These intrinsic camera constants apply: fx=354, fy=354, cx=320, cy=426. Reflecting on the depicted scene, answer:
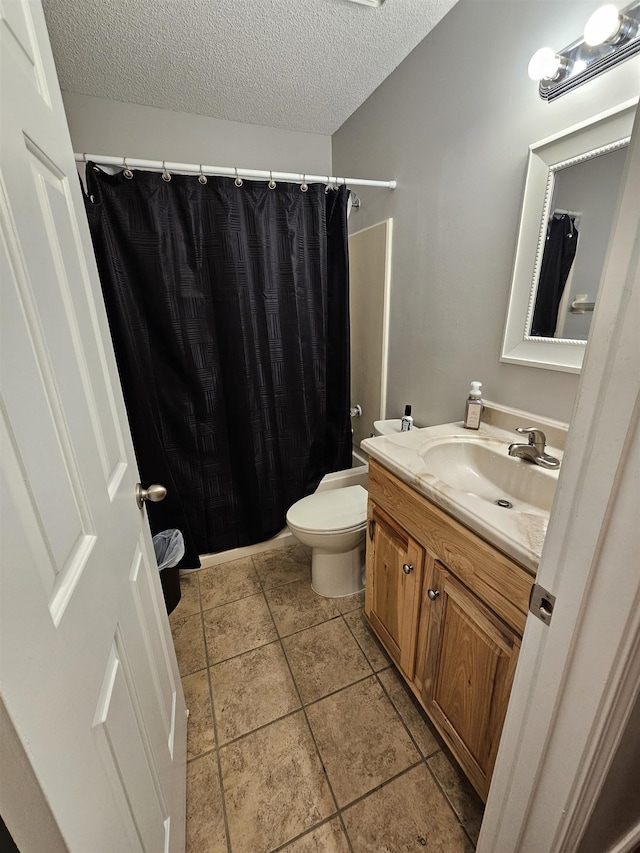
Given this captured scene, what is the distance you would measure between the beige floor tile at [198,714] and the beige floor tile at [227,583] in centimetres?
36

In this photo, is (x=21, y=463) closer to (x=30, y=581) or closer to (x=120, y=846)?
(x=30, y=581)

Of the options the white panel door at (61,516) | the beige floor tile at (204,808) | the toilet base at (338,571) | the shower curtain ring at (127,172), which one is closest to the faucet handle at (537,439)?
the toilet base at (338,571)

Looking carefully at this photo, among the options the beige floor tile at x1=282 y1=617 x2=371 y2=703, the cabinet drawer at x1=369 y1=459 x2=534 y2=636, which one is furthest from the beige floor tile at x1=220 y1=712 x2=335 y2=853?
the cabinet drawer at x1=369 y1=459 x2=534 y2=636

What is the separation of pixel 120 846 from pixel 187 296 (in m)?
1.70

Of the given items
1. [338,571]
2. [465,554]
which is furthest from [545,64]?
[338,571]

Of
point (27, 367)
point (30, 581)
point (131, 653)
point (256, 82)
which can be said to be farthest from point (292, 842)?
point (256, 82)

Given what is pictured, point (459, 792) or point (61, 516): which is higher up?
point (61, 516)

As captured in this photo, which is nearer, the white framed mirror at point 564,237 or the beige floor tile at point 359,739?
the white framed mirror at point 564,237

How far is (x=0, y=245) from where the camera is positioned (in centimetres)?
39

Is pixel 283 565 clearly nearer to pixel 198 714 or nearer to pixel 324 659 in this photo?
pixel 324 659

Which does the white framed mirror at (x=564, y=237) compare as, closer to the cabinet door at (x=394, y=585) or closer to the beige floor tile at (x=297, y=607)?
the cabinet door at (x=394, y=585)

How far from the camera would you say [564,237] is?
Result: 108 centimetres

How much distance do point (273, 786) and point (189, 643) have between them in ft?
2.13

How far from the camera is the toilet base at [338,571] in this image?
1.70 metres
